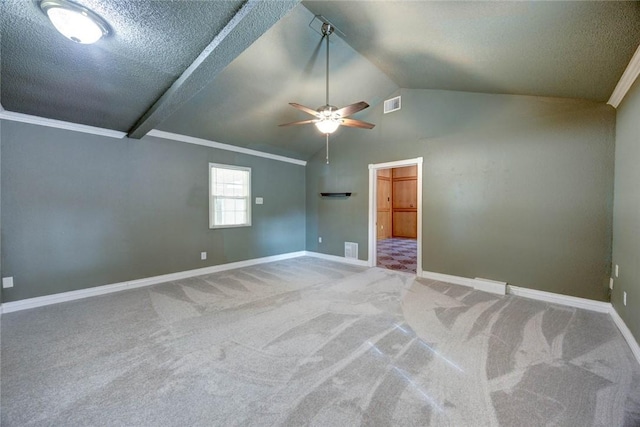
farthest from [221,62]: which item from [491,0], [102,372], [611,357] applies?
[611,357]

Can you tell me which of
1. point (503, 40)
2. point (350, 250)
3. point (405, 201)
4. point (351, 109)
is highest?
point (503, 40)

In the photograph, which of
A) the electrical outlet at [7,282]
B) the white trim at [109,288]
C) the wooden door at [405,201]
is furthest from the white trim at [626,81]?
the electrical outlet at [7,282]

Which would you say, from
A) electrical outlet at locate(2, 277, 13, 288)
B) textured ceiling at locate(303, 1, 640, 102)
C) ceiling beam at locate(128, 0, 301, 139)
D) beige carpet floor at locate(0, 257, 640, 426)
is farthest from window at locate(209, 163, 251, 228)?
textured ceiling at locate(303, 1, 640, 102)

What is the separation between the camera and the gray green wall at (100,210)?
321cm

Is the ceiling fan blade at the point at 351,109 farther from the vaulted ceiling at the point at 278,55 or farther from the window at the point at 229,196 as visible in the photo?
the window at the point at 229,196

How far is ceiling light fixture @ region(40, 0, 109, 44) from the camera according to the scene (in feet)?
5.11

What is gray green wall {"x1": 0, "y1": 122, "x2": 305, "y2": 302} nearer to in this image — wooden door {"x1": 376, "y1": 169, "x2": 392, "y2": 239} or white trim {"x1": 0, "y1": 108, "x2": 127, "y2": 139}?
white trim {"x1": 0, "y1": 108, "x2": 127, "y2": 139}

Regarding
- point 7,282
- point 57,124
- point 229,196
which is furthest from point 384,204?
point 7,282

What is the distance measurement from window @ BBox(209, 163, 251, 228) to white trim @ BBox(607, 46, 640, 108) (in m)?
5.40

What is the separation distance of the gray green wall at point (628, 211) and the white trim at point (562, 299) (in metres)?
0.17

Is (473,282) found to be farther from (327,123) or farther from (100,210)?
(100,210)

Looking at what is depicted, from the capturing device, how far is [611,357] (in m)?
2.18

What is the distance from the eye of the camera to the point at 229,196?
5.30m

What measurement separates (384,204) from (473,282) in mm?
5417
